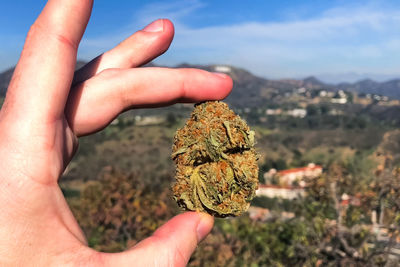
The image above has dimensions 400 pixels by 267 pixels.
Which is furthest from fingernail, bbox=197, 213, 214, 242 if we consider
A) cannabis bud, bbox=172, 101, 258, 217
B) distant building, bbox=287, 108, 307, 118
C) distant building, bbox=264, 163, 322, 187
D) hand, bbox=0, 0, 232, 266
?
distant building, bbox=287, 108, 307, 118

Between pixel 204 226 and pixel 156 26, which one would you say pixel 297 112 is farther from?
pixel 204 226

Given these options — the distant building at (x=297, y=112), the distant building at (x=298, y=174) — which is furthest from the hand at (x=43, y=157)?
the distant building at (x=297, y=112)

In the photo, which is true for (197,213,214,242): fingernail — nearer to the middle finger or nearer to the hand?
the hand

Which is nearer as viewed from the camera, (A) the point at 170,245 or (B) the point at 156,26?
(A) the point at 170,245

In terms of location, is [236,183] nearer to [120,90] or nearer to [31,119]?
[120,90]

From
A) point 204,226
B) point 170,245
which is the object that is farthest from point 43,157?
point 204,226

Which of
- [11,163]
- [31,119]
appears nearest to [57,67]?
[31,119]
